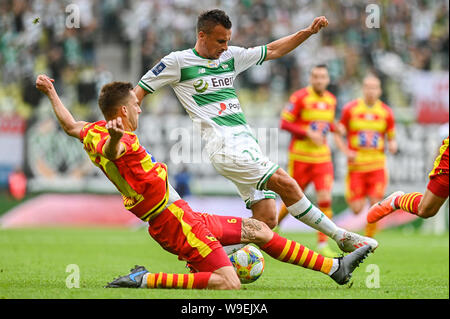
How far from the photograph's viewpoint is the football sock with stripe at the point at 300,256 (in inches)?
243

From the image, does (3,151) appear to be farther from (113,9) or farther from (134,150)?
(134,150)

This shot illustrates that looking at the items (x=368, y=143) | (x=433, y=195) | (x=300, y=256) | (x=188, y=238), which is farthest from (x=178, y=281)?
(x=368, y=143)

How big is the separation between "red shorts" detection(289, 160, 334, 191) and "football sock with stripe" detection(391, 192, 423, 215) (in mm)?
3521

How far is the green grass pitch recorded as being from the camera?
5.64 meters

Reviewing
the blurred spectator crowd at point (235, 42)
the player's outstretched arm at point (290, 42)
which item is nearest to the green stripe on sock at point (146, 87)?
the player's outstretched arm at point (290, 42)

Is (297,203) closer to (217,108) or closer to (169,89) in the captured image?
(217,108)

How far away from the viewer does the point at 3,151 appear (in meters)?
17.2

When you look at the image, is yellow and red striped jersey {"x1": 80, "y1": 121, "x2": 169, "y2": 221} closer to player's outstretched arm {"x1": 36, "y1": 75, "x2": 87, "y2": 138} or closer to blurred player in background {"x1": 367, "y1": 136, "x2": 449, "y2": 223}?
player's outstretched arm {"x1": 36, "y1": 75, "x2": 87, "y2": 138}

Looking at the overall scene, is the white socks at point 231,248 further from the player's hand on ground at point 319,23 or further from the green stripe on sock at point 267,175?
the player's hand on ground at point 319,23

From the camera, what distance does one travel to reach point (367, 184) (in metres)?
12.6

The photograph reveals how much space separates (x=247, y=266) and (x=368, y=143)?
21.1 ft

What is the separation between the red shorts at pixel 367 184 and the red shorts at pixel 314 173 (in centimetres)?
142

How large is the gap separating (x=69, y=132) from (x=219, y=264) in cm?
166
